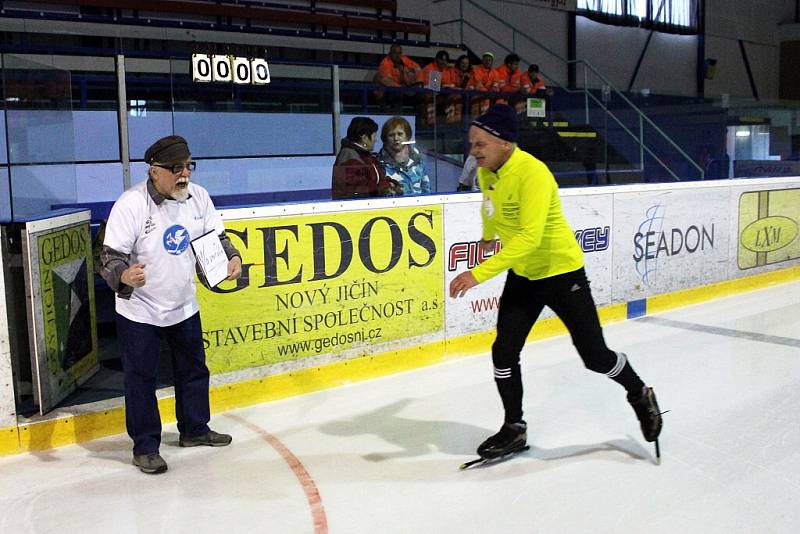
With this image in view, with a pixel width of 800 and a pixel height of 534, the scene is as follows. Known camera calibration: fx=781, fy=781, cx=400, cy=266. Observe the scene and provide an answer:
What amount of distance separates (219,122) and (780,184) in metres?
5.79

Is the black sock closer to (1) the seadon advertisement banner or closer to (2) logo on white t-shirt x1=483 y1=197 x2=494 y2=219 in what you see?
(2) logo on white t-shirt x1=483 y1=197 x2=494 y2=219

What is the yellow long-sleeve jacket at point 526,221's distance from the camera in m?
3.10

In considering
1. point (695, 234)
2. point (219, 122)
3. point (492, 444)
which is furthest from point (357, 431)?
point (695, 234)

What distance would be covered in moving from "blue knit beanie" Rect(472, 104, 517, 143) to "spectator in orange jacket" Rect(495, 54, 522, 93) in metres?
8.94

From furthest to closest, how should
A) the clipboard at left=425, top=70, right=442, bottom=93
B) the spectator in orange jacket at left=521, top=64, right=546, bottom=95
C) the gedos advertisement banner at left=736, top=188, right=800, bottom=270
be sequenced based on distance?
the spectator in orange jacket at left=521, top=64, right=546, bottom=95 < the gedos advertisement banner at left=736, top=188, right=800, bottom=270 < the clipboard at left=425, top=70, right=442, bottom=93

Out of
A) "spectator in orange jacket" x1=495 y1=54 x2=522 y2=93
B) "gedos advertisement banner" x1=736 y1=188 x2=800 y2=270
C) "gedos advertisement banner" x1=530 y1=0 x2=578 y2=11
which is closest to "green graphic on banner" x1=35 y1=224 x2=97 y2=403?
"gedos advertisement banner" x1=736 y1=188 x2=800 y2=270

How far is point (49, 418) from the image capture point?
12.5ft

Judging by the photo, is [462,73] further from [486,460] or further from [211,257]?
[486,460]

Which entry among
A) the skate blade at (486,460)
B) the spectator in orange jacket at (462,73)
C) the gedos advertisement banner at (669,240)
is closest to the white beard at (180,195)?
the skate blade at (486,460)

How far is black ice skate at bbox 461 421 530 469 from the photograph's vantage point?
138 inches

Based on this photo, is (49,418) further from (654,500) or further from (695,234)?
(695,234)

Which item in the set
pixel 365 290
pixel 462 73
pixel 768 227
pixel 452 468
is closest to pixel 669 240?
pixel 768 227

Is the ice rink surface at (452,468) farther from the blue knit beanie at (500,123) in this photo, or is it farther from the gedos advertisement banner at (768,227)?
the gedos advertisement banner at (768,227)

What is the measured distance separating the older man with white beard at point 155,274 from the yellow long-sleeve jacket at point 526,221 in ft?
3.84
